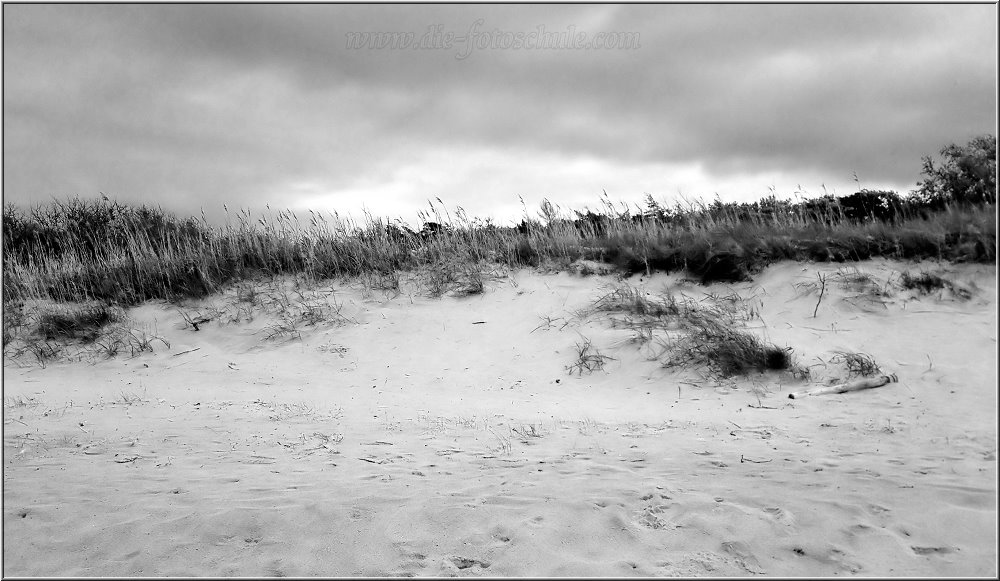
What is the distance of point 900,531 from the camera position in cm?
335

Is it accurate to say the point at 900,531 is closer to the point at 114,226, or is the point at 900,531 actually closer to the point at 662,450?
the point at 662,450

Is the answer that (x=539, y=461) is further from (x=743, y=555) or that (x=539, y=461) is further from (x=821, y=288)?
(x=821, y=288)

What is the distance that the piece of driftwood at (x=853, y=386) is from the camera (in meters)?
5.46

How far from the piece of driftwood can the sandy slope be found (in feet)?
0.29

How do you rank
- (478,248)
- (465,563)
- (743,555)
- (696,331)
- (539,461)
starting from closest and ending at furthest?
(743,555) → (465,563) → (539,461) → (696,331) → (478,248)

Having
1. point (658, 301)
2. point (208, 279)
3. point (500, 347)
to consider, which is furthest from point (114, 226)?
point (658, 301)

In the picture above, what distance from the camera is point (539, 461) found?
495cm

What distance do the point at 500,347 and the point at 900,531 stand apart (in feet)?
18.2

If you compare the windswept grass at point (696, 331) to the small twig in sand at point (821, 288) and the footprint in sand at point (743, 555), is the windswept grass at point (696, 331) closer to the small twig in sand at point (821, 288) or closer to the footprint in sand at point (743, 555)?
the small twig in sand at point (821, 288)

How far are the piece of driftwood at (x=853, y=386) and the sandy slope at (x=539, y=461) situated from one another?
0.29 ft

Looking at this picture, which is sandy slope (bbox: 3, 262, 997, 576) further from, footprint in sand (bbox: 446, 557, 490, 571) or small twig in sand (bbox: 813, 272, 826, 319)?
small twig in sand (bbox: 813, 272, 826, 319)

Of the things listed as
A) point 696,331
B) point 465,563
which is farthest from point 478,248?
point 465,563

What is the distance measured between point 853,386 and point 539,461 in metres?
2.92

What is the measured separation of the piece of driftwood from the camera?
5.46 meters
